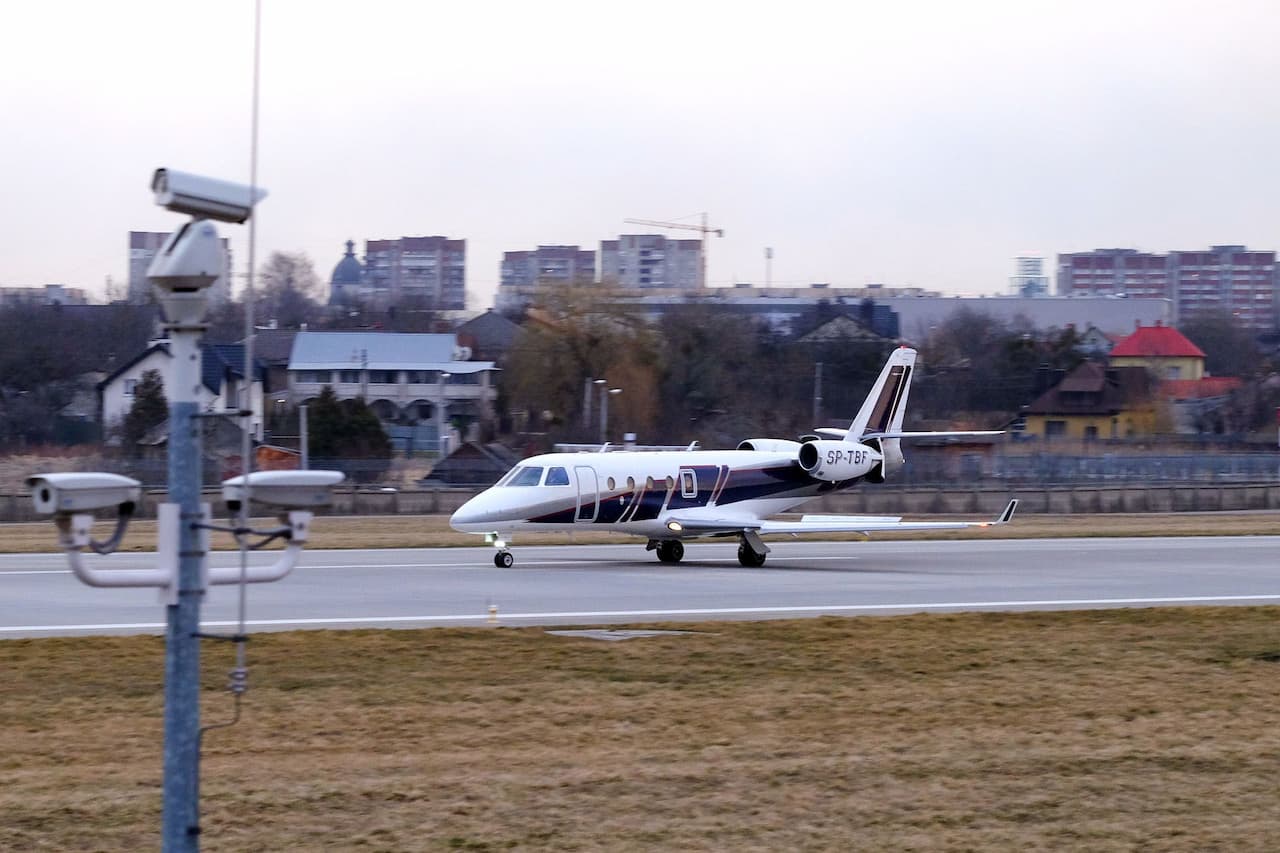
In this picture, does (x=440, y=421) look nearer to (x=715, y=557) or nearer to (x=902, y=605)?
(x=715, y=557)

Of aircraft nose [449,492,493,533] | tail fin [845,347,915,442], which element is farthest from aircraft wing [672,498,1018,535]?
aircraft nose [449,492,493,533]

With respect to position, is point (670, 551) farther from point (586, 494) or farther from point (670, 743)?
point (670, 743)

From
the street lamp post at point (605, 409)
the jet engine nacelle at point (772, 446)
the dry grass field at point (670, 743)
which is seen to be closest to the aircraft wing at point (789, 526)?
the jet engine nacelle at point (772, 446)

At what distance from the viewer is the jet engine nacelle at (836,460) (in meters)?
29.4

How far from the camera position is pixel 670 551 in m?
28.2

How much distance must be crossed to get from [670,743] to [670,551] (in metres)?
18.2

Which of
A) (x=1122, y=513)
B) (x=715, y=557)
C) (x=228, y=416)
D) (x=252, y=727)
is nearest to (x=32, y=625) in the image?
(x=252, y=727)

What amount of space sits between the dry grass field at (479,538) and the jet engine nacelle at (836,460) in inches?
124

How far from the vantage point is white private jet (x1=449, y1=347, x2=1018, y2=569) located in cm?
2639

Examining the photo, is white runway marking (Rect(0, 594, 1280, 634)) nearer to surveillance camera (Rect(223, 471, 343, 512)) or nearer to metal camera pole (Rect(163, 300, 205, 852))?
metal camera pole (Rect(163, 300, 205, 852))

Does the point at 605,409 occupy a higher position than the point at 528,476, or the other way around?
the point at 605,409

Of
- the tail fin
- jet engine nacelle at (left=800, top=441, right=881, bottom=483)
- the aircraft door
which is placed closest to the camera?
the aircraft door

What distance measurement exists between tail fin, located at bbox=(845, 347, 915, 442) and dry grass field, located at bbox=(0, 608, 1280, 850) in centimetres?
1623

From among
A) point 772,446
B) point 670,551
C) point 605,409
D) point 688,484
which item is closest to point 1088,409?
point 605,409
